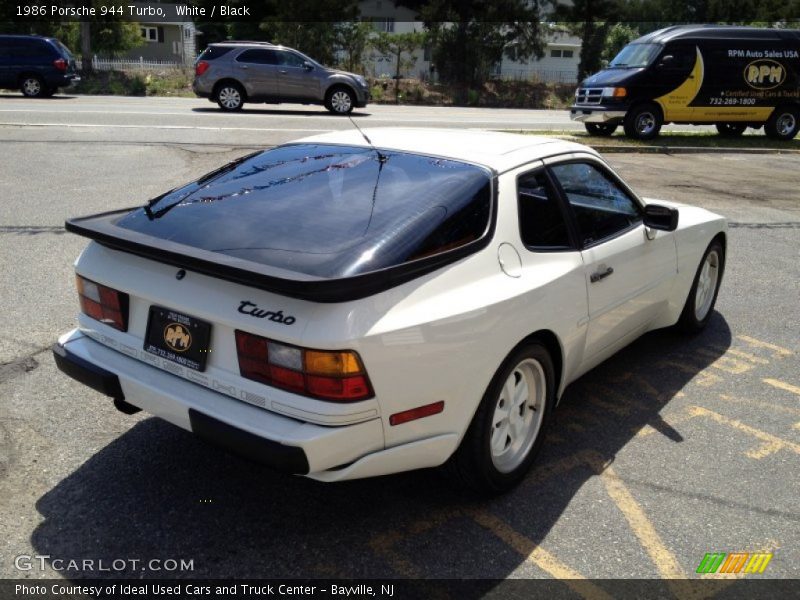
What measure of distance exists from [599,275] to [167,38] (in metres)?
53.3

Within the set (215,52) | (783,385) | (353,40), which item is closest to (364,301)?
(783,385)

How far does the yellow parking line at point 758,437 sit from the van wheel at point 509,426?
1154 mm

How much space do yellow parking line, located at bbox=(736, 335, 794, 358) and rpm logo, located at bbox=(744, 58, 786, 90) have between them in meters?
12.8

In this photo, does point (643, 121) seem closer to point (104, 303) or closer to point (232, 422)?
point (104, 303)

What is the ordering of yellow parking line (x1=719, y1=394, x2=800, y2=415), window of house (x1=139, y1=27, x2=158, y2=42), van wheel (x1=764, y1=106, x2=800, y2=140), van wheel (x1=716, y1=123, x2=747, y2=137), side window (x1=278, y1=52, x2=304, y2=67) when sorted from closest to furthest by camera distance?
yellow parking line (x1=719, y1=394, x2=800, y2=415)
van wheel (x1=764, y1=106, x2=800, y2=140)
van wheel (x1=716, y1=123, x2=747, y2=137)
side window (x1=278, y1=52, x2=304, y2=67)
window of house (x1=139, y1=27, x2=158, y2=42)

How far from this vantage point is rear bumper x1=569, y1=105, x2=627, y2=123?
15227mm

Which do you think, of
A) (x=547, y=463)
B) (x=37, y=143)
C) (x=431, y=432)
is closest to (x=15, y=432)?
(x=431, y=432)

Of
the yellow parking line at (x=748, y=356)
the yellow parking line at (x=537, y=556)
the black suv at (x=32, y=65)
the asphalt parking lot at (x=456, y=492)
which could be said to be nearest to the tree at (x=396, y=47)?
the black suv at (x=32, y=65)

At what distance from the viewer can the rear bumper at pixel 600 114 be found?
1523cm

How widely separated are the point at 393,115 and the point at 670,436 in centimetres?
1766

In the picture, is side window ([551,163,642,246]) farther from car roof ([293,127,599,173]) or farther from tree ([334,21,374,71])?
tree ([334,21,374,71])

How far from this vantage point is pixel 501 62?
34.7m

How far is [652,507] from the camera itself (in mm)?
3223

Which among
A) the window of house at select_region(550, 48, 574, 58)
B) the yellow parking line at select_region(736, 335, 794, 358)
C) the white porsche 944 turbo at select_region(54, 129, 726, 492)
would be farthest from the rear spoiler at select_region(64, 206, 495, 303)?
the window of house at select_region(550, 48, 574, 58)
